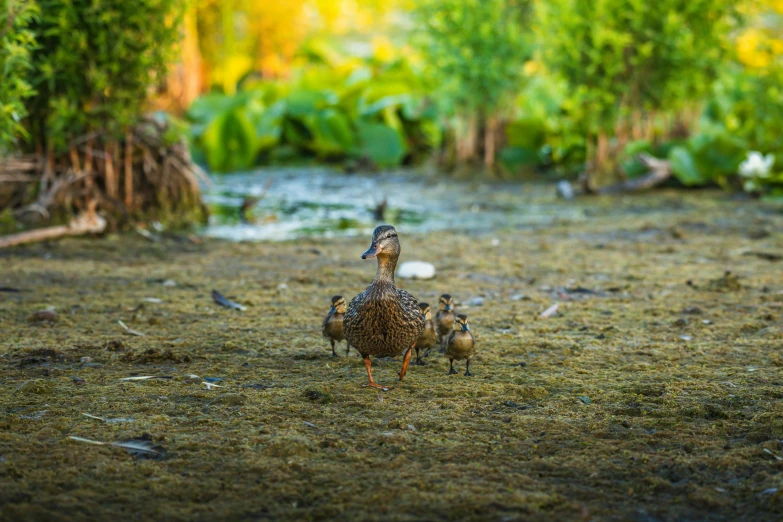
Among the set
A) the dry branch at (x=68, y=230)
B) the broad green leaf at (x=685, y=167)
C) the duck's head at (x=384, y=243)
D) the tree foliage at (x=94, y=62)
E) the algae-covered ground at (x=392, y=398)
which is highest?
the tree foliage at (x=94, y=62)

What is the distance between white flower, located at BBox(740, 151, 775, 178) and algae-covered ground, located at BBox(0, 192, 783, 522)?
134 inches

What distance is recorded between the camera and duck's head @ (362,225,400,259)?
3.88 meters

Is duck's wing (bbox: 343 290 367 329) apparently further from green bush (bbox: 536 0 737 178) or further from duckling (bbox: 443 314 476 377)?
green bush (bbox: 536 0 737 178)

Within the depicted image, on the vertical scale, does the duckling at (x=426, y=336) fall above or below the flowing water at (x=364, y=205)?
below

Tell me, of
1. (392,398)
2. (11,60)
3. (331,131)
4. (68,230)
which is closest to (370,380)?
(392,398)

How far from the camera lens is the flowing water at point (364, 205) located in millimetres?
8555

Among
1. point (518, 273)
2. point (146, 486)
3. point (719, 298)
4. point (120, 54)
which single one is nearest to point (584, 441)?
point (146, 486)

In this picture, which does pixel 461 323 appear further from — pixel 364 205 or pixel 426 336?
pixel 364 205

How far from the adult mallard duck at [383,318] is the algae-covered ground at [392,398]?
171mm

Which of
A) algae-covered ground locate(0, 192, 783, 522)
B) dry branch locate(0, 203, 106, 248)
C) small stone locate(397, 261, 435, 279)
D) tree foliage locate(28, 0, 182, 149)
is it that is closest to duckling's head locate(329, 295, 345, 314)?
algae-covered ground locate(0, 192, 783, 522)

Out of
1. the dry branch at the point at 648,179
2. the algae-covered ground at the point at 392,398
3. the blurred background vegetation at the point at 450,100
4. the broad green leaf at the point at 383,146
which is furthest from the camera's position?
the broad green leaf at the point at 383,146

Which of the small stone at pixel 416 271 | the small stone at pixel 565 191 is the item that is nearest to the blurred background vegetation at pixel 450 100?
the small stone at pixel 565 191

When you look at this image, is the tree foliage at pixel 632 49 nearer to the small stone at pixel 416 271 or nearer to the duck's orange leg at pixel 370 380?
the small stone at pixel 416 271

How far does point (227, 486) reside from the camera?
2779mm
